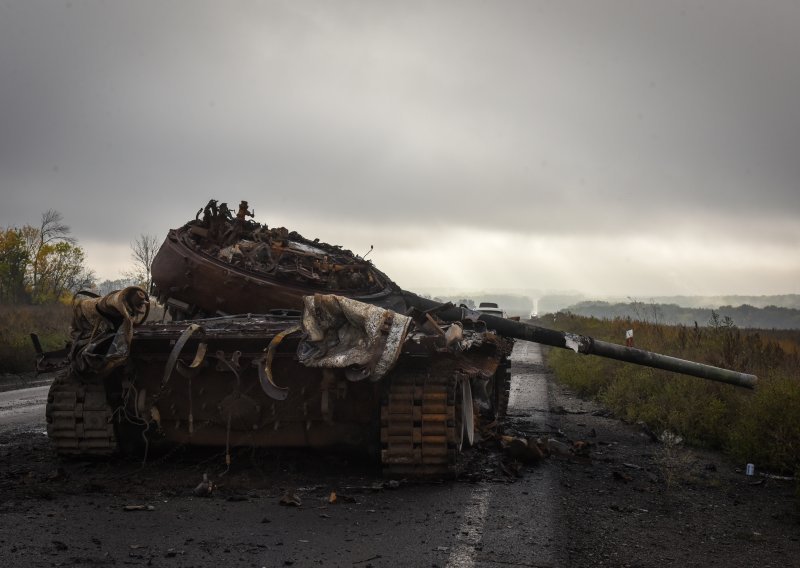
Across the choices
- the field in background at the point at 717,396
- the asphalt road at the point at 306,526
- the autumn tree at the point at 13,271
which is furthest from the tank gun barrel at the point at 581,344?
the autumn tree at the point at 13,271

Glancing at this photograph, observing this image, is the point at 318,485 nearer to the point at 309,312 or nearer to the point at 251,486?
the point at 251,486

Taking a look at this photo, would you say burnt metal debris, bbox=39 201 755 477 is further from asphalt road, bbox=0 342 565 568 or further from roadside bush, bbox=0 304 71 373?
roadside bush, bbox=0 304 71 373

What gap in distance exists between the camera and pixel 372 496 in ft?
18.2

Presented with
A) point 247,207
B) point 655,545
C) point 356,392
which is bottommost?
point 655,545

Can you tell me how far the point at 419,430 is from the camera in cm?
591

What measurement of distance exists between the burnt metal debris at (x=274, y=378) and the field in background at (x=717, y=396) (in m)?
2.57

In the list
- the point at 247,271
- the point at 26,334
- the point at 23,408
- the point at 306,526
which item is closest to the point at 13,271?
the point at 26,334

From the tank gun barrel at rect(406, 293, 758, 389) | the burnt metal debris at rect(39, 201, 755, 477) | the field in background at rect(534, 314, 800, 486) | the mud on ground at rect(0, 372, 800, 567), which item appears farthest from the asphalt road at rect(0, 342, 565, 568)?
the field in background at rect(534, 314, 800, 486)

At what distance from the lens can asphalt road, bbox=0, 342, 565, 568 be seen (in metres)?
4.04

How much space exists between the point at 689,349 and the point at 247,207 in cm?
803

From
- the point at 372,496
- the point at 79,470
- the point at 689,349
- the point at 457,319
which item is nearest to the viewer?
the point at 372,496

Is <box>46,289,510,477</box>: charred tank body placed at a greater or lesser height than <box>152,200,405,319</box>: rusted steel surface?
lesser

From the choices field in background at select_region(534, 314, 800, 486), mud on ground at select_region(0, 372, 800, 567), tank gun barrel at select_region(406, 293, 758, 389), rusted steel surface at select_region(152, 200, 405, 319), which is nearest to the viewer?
mud on ground at select_region(0, 372, 800, 567)

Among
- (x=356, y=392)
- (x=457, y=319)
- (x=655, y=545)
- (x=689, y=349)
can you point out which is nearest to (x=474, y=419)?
Answer: (x=457, y=319)
